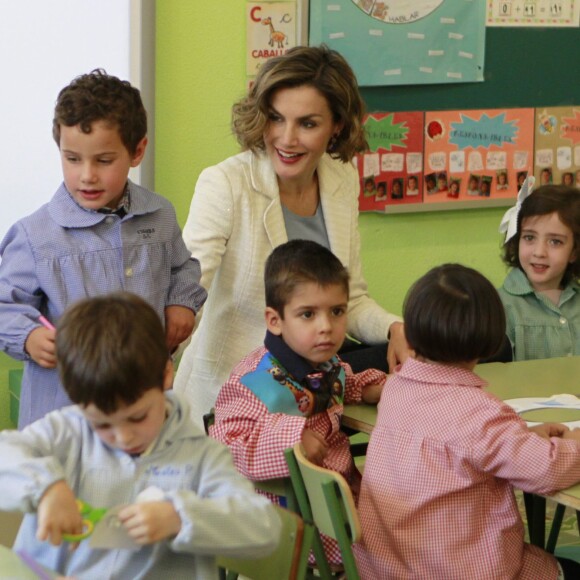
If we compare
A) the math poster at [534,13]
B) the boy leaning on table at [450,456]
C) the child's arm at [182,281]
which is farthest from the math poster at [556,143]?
the boy leaning on table at [450,456]

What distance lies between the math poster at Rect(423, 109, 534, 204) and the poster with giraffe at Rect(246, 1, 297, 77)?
748mm

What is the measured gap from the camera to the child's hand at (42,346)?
82.5 inches

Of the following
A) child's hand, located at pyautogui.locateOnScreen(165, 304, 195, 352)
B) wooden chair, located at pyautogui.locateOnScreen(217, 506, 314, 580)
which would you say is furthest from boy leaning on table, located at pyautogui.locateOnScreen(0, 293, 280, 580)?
child's hand, located at pyautogui.locateOnScreen(165, 304, 195, 352)

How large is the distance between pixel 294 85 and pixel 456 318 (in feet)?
3.30

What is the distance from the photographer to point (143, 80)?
384cm

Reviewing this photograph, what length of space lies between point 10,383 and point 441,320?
220cm

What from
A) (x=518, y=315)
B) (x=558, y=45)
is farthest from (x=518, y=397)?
(x=558, y=45)

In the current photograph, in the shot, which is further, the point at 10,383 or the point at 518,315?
the point at 10,383

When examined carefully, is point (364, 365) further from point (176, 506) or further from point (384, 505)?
point (176, 506)

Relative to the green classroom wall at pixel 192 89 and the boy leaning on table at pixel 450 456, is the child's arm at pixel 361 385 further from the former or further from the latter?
the green classroom wall at pixel 192 89

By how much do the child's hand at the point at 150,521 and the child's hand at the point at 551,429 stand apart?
91cm

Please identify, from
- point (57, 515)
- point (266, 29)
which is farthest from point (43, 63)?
point (57, 515)

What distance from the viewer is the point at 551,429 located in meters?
2.16

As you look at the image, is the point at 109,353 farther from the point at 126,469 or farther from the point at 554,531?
the point at 554,531
